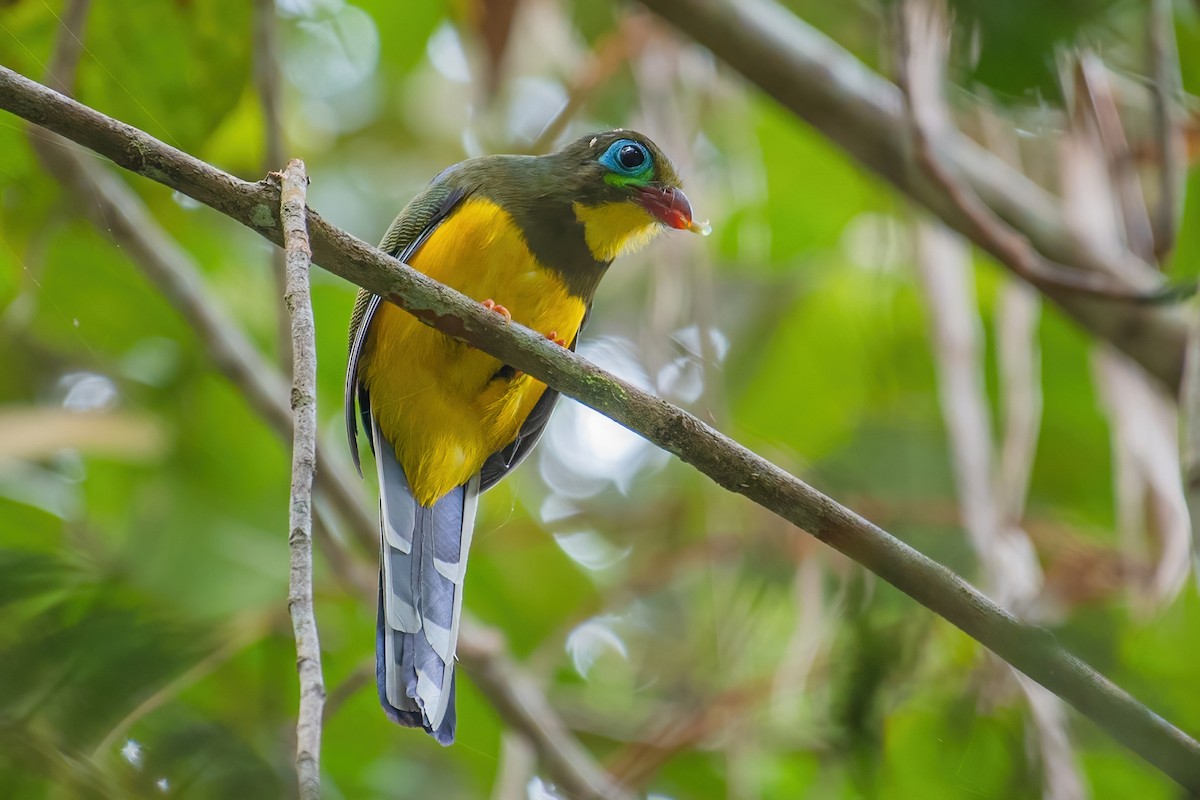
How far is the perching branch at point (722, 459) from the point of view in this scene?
5.80ft

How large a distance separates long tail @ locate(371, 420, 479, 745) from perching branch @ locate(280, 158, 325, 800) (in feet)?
2.92

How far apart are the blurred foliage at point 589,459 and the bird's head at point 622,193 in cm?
40

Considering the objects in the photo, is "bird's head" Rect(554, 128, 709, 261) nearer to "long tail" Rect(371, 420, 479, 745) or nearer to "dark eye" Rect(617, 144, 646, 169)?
"dark eye" Rect(617, 144, 646, 169)

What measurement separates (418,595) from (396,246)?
3.00 feet

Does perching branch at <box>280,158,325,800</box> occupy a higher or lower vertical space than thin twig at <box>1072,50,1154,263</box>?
higher

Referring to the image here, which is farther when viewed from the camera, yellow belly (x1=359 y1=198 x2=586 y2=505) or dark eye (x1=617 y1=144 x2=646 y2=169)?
dark eye (x1=617 y1=144 x2=646 y2=169)

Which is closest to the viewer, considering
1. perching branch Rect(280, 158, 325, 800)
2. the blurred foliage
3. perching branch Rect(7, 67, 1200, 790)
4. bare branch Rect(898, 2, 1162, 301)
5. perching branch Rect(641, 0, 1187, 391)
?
perching branch Rect(280, 158, 325, 800)

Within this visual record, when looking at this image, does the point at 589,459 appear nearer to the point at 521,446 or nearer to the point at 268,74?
the point at 521,446

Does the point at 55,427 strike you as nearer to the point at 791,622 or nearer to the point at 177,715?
the point at 177,715

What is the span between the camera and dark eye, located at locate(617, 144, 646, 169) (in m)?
3.25

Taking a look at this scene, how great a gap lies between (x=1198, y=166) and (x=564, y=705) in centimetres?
288

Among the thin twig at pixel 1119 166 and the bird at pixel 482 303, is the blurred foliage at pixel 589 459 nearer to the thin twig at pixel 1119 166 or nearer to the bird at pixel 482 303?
the thin twig at pixel 1119 166

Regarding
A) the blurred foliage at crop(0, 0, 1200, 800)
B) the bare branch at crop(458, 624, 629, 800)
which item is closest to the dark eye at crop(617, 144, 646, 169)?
the blurred foliage at crop(0, 0, 1200, 800)

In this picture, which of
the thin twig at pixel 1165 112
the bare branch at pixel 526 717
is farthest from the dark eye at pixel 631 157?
the bare branch at pixel 526 717
